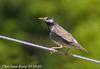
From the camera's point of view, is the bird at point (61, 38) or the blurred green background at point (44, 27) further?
the blurred green background at point (44, 27)

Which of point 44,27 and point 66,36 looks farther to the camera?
point 44,27

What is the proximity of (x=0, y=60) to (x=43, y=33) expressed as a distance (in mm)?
816

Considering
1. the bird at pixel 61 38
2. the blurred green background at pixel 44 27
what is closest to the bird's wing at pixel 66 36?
the bird at pixel 61 38

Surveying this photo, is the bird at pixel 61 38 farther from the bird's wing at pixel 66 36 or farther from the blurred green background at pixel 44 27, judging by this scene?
the blurred green background at pixel 44 27

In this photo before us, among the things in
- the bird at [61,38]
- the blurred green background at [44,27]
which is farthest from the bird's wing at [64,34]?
the blurred green background at [44,27]

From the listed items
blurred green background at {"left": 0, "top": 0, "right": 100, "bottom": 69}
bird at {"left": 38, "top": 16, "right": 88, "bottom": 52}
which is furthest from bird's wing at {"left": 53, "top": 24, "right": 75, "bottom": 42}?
blurred green background at {"left": 0, "top": 0, "right": 100, "bottom": 69}

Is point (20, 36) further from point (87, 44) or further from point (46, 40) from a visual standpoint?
point (87, 44)

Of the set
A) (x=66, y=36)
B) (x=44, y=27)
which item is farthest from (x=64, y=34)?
(x=44, y=27)

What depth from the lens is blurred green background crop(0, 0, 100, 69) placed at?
10391 millimetres

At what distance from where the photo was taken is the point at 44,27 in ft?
36.1

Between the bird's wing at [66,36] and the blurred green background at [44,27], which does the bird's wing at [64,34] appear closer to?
the bird's wing at [66,36]

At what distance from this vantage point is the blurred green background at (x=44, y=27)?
1039cm

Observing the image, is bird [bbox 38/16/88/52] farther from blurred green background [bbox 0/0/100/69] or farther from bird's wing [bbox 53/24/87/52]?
blurred green background [bbox 0/0/100/69]

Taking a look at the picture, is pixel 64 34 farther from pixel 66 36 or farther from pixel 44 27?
pixel 44 27
